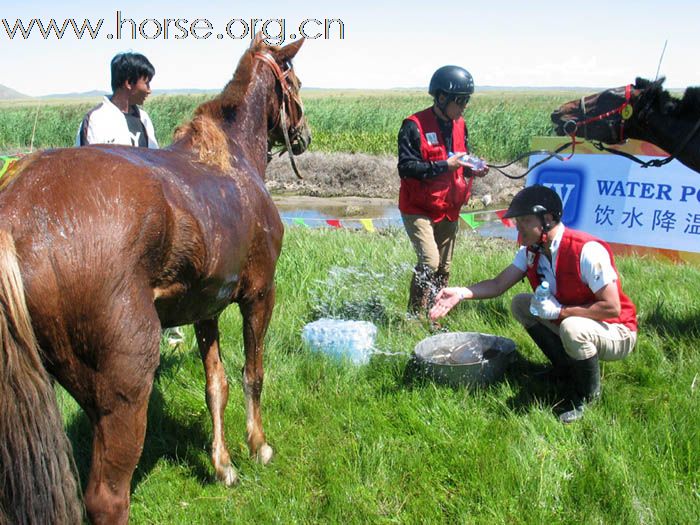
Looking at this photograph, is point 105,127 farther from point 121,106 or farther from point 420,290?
point 420,290

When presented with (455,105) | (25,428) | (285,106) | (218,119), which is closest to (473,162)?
(455,105)

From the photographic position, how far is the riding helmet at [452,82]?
543 cm

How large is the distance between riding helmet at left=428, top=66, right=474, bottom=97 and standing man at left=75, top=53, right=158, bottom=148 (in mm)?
2367

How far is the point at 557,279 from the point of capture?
4.13 m

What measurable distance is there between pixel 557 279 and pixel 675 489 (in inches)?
58.0

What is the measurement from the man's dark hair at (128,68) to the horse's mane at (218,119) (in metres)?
0.97

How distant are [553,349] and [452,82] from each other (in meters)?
2.48

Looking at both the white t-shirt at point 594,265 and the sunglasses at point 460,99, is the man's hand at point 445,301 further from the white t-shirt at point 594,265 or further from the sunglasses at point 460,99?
the sunglasses at point 460,99

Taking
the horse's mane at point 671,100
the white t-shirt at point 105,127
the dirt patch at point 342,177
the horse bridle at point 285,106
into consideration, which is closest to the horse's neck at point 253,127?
the horse bridle at point 285,106

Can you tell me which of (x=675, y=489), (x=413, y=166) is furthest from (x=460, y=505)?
(x=413, y=166)

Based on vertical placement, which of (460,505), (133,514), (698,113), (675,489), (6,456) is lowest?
(133,514)

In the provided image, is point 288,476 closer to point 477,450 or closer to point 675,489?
point 477,450

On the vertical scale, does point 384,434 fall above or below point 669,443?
below

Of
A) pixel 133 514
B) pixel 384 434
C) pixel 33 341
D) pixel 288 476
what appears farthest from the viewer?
pixel 384 434
